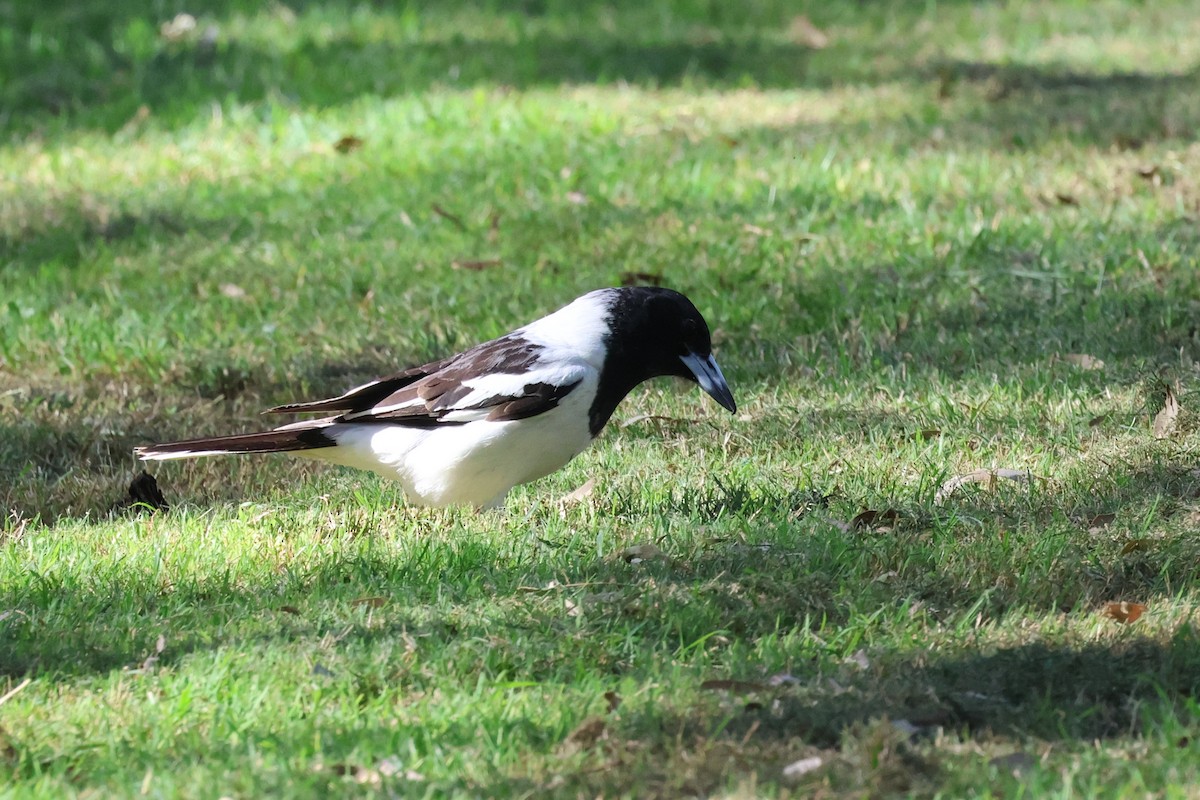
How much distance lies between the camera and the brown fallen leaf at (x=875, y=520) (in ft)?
16.0

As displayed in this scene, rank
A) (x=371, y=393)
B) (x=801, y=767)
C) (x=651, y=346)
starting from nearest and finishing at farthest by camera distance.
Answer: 1. (x=801, y=767)
2. (x=651, y=346)
3. (x=371, y=393)

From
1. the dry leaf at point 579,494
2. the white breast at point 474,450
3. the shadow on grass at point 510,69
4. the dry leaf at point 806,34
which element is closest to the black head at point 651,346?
the white breast at point 474,450

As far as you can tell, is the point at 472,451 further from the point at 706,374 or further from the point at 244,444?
the point at 706,374

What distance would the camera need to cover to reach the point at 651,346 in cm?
533

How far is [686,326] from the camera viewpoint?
540cm

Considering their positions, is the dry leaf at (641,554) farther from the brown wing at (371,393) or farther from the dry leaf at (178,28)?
the dry leaf at (178,28)

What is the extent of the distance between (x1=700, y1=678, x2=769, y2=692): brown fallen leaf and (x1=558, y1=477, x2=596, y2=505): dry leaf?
153 centimetres

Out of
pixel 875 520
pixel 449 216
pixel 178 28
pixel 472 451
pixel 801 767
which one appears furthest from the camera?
pixel 178 28

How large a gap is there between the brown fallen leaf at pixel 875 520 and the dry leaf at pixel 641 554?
658 millimetres

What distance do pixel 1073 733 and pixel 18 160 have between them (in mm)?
8784

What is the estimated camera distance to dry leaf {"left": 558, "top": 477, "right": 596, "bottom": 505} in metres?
5.31

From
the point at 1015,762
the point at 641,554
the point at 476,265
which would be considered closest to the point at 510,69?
the point at 476,265

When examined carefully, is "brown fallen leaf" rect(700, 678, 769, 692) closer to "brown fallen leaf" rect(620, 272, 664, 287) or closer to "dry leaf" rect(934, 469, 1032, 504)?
"dry leaf" rect(934, 469, 1032, 504)

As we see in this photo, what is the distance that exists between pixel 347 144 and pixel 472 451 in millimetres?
5467
